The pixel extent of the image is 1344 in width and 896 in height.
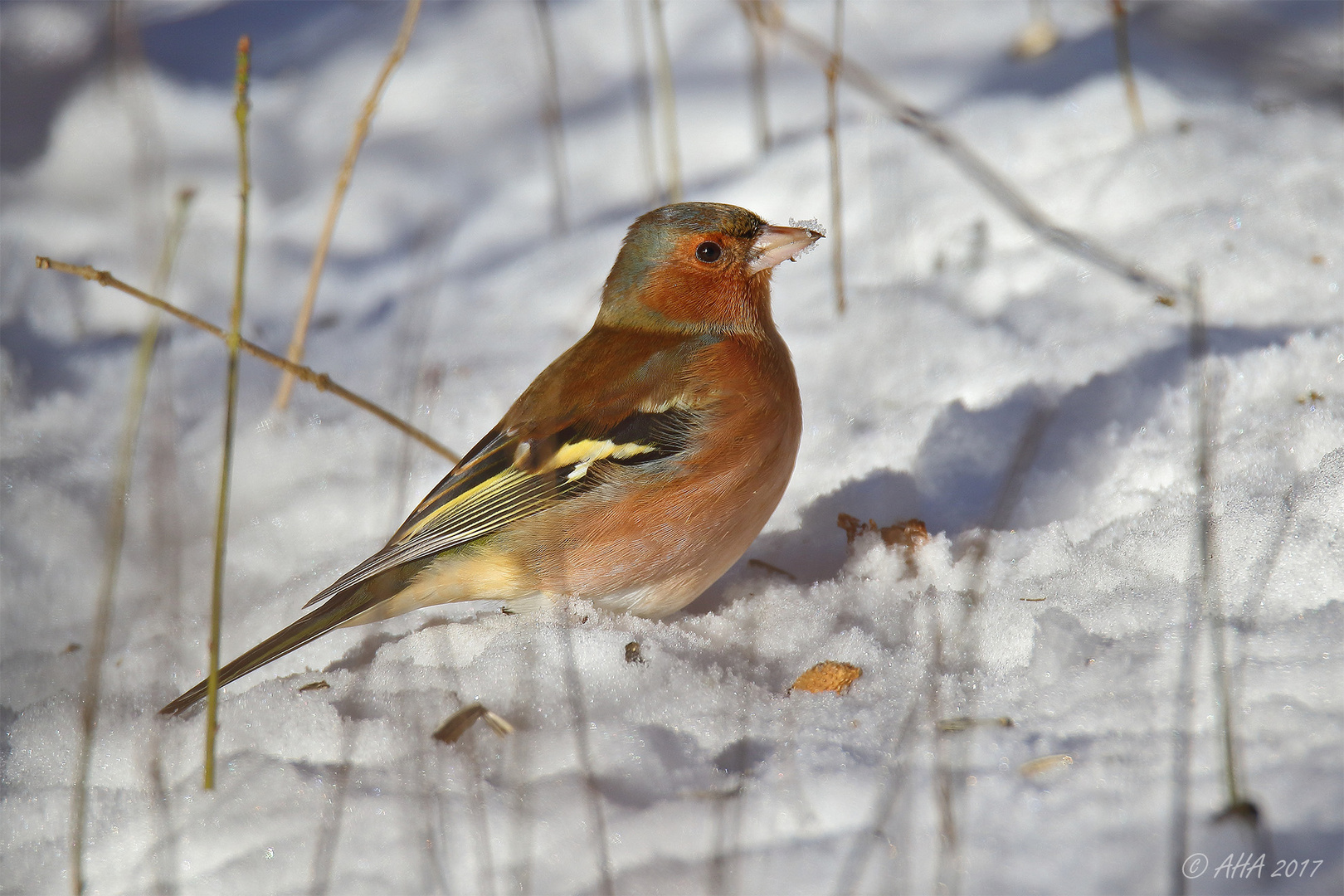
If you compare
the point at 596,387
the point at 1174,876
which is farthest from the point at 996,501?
the point at 1174,876

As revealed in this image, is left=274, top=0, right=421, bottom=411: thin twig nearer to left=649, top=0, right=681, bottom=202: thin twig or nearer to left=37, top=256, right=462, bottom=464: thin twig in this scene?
left=37, top=256, right=462, bottom=464: thin twig

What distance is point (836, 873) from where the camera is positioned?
63.8 inches

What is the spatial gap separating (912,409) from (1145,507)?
0.91 m

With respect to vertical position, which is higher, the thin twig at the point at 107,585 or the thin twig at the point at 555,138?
the thin twig at the point at 555,138

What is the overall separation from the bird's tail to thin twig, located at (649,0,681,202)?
2297 millimetres

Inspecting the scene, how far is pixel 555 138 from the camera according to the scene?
4988 mm

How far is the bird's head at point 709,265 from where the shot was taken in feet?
9.38

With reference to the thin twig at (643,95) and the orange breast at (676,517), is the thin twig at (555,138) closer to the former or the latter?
the thin twig at (643,95)

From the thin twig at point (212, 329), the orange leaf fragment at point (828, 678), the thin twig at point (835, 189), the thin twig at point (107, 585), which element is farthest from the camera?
the thin twig at point (835, 189)

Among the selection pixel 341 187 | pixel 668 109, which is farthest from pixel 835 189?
pixel 341 187

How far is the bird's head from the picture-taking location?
9.38 feet

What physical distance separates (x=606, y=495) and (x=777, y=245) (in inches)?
38.3

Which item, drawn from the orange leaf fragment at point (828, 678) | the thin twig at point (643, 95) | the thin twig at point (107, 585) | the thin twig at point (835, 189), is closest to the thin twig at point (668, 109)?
the thin twig at point (643, 95)

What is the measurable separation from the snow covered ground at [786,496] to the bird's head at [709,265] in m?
0.71
